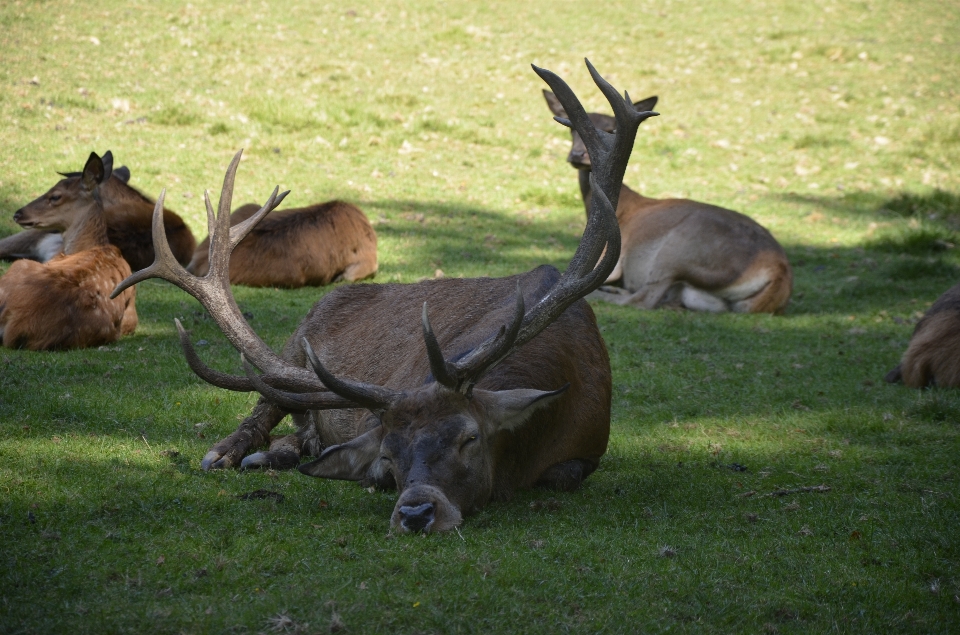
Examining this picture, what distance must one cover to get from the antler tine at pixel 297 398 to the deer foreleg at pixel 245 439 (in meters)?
0.87

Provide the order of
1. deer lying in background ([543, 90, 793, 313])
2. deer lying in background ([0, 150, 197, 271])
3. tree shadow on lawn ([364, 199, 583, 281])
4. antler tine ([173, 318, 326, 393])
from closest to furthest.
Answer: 1. antler tine ([173, 318, 326, 393])
2. deer lying in background ([0, 150, 197, 271])
3. deer lying in background ([543, 90, 793, 313])
4. tree shadow on lawn ([364, 199, 583, 281])

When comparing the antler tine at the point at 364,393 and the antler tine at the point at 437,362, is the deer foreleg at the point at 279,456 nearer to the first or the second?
the antler tine at the point at 364,393

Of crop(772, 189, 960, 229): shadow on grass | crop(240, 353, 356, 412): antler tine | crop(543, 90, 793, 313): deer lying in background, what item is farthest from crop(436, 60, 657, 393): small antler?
crop(772, 189, 960, 229): shadow on grass

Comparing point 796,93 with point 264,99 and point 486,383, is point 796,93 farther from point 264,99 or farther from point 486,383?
point 486,383

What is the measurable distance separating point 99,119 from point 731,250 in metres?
9.09

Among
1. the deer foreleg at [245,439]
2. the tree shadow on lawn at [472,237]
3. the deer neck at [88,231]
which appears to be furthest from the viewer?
the tree shadow on lawn at [472,237]

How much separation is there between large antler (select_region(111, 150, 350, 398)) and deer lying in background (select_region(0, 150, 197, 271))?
452cm

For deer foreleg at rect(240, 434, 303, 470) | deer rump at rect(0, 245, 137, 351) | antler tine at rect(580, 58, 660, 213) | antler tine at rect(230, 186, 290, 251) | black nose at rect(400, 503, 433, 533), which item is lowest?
deer foreleg at rect(240, 434, 303, 470)

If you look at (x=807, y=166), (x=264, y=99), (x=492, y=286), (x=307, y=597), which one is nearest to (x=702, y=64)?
(x=807, y=166)

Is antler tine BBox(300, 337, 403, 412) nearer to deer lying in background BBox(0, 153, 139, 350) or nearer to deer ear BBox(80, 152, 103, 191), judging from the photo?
deer lying in background BBox(0, 153, 139, 350)

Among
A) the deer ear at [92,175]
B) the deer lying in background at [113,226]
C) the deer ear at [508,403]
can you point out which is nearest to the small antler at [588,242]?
the deer ear at [508,403]

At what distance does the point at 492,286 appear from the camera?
6.50m

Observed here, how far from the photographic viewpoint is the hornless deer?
4.61 metres

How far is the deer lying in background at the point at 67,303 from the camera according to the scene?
768cm
